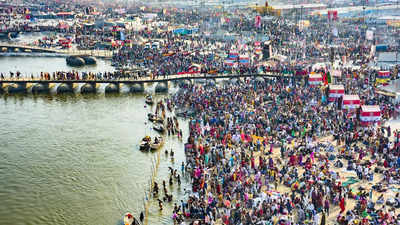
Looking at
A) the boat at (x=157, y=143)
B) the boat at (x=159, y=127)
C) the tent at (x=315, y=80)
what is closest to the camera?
the boat at (x=157, y=143)

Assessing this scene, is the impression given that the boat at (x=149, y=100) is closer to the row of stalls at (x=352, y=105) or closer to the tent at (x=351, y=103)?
the row of stalls at (x=352, y=105)

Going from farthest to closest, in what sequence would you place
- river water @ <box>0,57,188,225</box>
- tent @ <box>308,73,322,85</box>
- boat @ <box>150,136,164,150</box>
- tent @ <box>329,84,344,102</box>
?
tent @ <box>308,73,322,85</box> → tent @ <box>329,84,344,102</box> → boat @ <box>150,136,164,150</box> → river water @ <box>0,57,188,225</box>

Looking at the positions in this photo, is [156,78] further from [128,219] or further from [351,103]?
[128,219]

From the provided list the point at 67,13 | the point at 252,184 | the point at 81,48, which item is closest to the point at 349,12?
the point at 81,48

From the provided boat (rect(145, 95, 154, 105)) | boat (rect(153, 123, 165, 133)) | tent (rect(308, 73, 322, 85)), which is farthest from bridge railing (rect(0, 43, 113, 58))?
boat (rect(153, 123, 165, 133))

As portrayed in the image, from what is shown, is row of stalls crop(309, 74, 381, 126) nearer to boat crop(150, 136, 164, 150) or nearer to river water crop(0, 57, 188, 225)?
river water crop(0, 57, 188, 225)

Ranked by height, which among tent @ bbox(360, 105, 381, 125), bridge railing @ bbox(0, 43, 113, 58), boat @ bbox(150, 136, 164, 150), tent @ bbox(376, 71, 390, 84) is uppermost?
bridge railing @ bbox(0, 43, 113, 58)

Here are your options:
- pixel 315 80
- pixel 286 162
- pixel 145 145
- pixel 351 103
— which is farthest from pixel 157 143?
pixel 315 80

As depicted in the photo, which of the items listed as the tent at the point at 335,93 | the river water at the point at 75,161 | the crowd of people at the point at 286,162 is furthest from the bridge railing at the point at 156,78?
the tent at the point at 335,93
